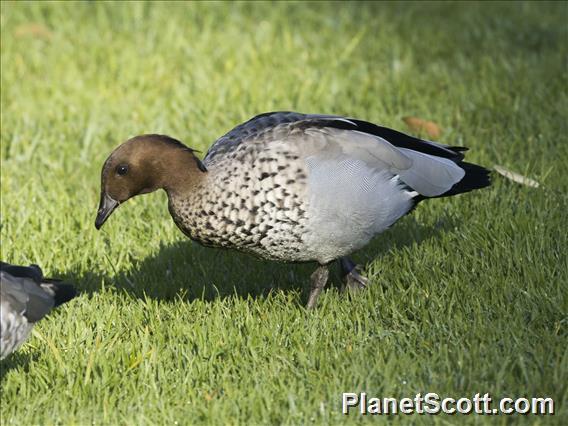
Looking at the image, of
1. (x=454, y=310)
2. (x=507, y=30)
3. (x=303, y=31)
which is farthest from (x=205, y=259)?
(x=507, y=30)

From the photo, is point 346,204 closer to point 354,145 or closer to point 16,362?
point 354,145

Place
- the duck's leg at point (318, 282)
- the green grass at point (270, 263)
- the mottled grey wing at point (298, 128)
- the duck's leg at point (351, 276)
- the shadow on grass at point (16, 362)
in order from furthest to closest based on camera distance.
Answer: the duck's leg at point (351, 276), the duck's leg at point (318, 282), the mottled grey wing at point (298, 128), the shadow on grass at point (16, 362), the green grass at point (270, 263)

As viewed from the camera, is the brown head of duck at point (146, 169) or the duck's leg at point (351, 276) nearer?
the brown head of duck at point (146, 169)

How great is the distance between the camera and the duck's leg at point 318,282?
4875 mm

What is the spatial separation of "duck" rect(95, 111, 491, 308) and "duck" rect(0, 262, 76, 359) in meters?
0.62

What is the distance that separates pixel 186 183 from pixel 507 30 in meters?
4.98

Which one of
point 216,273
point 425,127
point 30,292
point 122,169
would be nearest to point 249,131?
point 122,169

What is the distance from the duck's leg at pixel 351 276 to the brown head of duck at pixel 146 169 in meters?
0.94

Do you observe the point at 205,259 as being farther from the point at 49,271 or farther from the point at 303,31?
the point at 303,31

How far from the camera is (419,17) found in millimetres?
9141

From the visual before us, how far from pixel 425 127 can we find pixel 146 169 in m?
2.72

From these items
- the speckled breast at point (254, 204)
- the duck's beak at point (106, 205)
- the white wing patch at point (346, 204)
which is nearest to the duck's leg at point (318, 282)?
the white wing patch at point (346, 204)

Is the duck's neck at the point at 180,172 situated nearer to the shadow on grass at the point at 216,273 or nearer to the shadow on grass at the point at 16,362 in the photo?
the shadow on grass at the point at 216,273

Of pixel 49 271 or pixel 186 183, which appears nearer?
pixel 186 183
